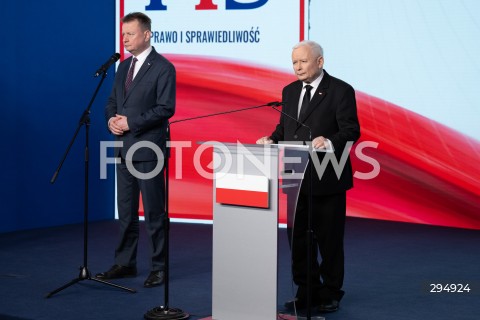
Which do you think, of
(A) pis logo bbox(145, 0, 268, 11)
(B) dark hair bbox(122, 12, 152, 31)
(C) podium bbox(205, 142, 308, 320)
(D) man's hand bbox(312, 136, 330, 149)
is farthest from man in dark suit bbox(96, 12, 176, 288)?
(A) pis logo bbox(145, 0, 268, 11)

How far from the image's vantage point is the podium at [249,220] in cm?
392

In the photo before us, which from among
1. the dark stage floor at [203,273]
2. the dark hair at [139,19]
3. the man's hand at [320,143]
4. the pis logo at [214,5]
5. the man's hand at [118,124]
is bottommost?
the dark stage floor at [203,273]

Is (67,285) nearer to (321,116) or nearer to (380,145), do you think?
(321,116)

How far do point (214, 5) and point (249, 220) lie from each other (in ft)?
14.0

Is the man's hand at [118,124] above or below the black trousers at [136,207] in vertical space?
above

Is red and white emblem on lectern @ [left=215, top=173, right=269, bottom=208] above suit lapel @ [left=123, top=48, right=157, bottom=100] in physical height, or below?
below

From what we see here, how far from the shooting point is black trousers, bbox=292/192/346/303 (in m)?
4.49

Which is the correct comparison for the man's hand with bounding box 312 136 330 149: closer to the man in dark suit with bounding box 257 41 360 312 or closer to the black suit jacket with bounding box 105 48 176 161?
the man in dark suit with bounding box 257 41 360 312

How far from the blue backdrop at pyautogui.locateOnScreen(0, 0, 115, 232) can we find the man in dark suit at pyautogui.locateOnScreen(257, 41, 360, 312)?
142 inches

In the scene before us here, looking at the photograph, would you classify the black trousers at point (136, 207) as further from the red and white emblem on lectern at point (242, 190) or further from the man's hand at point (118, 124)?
the red and white emblem on lectern at point (242, 190)

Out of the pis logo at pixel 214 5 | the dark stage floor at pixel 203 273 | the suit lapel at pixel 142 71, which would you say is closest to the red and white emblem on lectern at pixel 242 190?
the dark stage floor at pixel 203 273

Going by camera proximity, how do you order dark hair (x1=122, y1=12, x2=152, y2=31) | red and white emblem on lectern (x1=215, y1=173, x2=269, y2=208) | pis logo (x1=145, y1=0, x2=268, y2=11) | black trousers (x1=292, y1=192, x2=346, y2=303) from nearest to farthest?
red and white emblem on lectern (x1=215, y1=173, x2=269, y2=208) < black trousers (x1=292, y1=192, x2=346, y2=303) < dark hair (x1=122, y1=12, x2=152, y2=31) < pis logo (x1=145, y1=0, x2=268, y2=11)

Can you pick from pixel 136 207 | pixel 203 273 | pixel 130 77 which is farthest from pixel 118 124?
pixel 203 273

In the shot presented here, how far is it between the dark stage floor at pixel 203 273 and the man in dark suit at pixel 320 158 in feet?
0.61
